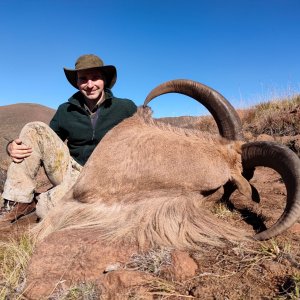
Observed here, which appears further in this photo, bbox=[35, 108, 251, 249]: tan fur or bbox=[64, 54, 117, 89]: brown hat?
bbox=[64, 54, 117, 89]: brown hat

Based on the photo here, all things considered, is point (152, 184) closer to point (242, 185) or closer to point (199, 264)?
point (242, 185)

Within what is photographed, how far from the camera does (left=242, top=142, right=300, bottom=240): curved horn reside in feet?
8.52

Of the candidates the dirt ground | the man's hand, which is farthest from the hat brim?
the dirt ground

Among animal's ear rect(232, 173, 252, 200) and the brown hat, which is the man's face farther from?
animal's ear rect(232, 173, 252, 200)

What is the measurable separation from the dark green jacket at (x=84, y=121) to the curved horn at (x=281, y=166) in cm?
169

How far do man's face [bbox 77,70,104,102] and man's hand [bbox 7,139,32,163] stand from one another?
35.6 inches

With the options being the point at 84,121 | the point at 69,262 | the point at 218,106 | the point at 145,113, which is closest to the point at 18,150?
the point at 84,121

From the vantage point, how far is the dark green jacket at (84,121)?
437 cm

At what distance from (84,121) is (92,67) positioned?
628mm

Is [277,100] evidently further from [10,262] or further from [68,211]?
[10,262]

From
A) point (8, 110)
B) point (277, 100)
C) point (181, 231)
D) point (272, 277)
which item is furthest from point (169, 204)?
point (8, 110)

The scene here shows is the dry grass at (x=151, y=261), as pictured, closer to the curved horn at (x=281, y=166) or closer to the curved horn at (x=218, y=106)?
the curved horn at (x=281, y=166)

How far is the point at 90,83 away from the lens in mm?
4273

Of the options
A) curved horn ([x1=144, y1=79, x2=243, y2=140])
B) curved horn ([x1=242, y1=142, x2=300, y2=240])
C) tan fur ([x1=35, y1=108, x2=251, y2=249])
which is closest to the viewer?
curved horn ([x1=242, y1=142, x2=300, y2=240])
